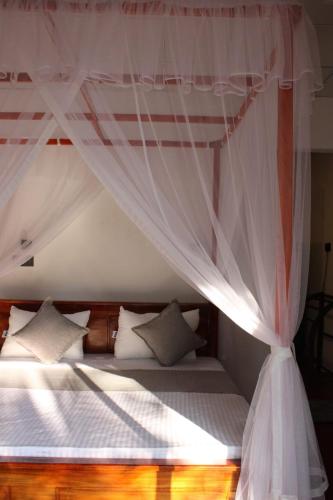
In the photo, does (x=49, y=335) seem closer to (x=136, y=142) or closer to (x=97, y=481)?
(x=97, y=481)

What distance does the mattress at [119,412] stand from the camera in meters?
2.36

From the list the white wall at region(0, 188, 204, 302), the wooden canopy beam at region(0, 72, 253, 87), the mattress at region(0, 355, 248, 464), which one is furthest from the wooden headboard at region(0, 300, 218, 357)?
the wooden canopy beam at region(0, 72, 253, 87)

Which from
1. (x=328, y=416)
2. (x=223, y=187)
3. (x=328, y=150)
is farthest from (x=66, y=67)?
(x=328, y=416)

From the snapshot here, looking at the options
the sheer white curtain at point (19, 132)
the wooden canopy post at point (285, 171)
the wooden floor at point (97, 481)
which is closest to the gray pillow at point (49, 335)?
the wooden floor at point (97, 481)

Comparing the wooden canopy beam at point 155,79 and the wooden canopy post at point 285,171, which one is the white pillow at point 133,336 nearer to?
the wooden canopy post at point 285,171

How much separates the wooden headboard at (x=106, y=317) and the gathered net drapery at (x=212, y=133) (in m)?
2.05

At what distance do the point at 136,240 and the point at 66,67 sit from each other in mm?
2561

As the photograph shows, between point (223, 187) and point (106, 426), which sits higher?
point (223, 187)

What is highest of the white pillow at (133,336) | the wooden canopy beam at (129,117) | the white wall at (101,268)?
the wooden canopy beam at (129,117)

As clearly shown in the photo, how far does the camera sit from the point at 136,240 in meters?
4.66

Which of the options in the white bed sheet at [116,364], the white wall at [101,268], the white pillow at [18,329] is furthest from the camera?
the white wall at [101,268]

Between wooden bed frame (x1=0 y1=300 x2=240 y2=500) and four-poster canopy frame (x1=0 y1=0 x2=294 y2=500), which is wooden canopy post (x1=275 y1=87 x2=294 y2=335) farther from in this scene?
wooden bed frame (x1=0 y1=300 x2=240 y2=500)

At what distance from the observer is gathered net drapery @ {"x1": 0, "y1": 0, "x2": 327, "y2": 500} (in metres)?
2.21

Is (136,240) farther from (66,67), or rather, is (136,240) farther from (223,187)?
(66,67)
